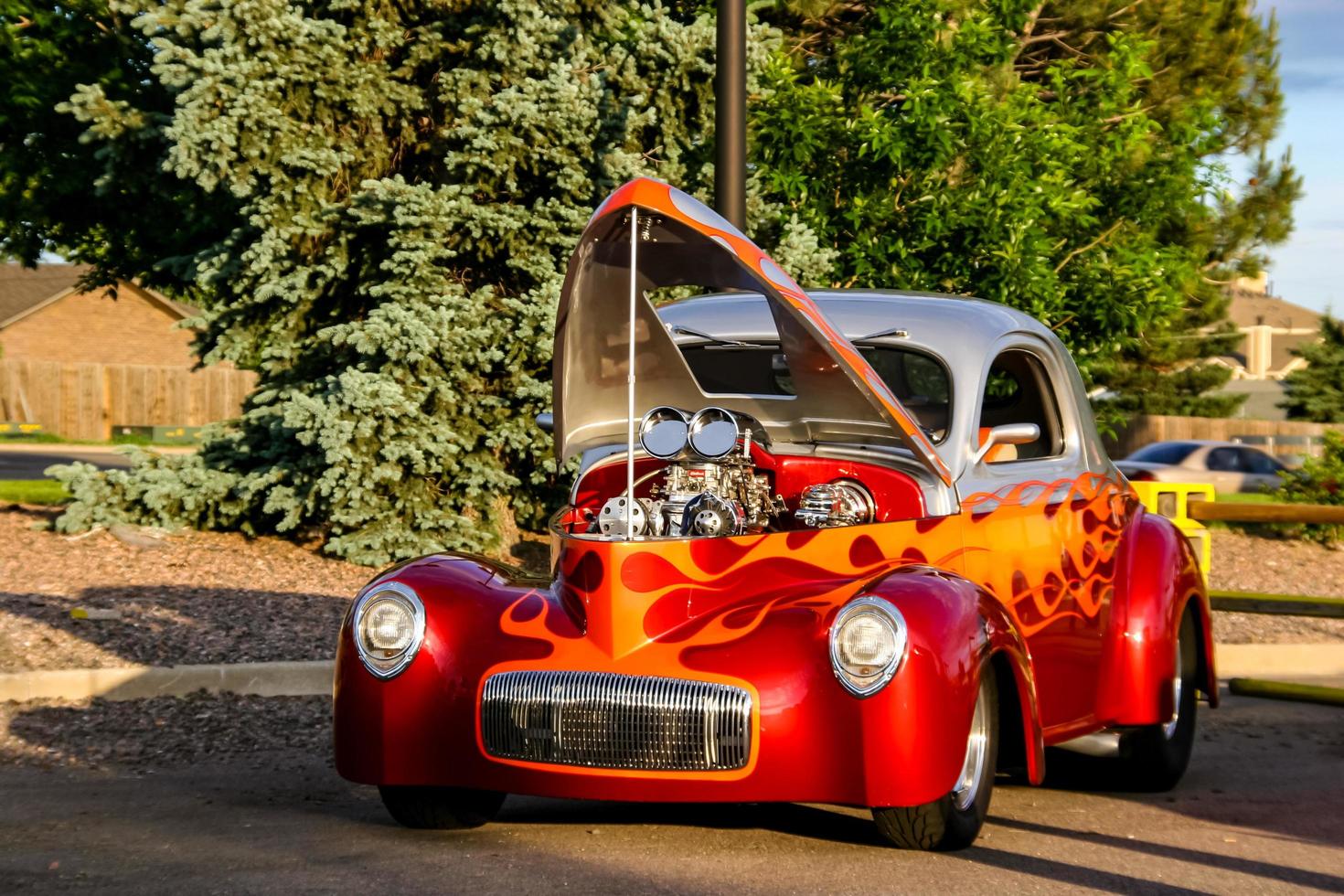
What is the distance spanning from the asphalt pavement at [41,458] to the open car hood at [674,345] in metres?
19.7

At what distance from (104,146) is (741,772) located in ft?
32.7

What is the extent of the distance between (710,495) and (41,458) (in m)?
29.1

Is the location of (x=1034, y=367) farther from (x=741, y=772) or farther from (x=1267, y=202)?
(x=1267, y=202)

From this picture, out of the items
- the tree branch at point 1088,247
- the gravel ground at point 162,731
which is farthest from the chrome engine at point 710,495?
the tree branch at point 1088,247

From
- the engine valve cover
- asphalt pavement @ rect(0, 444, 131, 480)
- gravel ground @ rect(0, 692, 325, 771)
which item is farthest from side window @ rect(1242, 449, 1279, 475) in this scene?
the engine valve cover

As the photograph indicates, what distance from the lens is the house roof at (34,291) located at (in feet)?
176

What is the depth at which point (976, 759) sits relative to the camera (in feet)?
17.9

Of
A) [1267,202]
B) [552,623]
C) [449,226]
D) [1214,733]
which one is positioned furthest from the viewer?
[1267,202]

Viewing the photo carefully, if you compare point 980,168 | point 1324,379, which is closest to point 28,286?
point 1324,379

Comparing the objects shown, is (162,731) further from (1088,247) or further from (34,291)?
(34,291)

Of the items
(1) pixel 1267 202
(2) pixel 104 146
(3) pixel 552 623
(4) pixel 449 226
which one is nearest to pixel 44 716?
(3) pixel 552 623

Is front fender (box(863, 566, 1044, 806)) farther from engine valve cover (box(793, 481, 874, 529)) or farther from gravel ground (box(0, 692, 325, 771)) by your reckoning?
gravel ground (box(0, 692, 325, 771))

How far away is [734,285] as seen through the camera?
598 centimetres

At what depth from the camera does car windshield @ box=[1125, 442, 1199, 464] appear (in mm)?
28641
